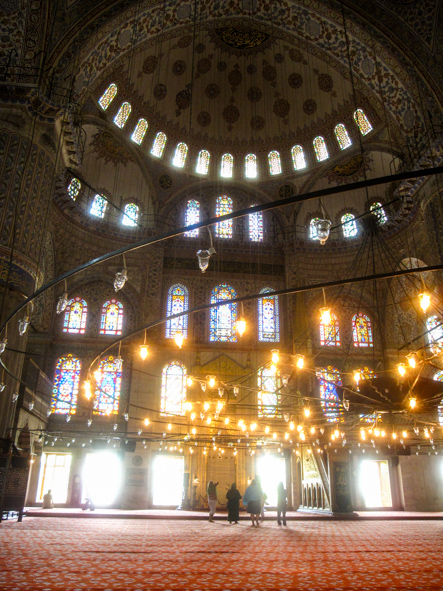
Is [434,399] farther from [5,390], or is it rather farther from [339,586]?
[5,390]

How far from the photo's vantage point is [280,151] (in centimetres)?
1911

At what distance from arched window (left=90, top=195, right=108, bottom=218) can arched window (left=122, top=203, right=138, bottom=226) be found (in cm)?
76

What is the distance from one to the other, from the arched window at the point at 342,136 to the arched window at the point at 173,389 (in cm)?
993

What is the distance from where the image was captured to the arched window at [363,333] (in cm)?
1769

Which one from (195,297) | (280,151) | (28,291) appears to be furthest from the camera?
(280,151)

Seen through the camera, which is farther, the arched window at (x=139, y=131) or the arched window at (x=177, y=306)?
the arched window at (x=139, y=131)

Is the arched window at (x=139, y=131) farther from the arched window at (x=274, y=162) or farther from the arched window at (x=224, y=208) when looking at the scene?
the arched window at (x=274, y=162)

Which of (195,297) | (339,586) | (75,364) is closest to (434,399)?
(339,586)

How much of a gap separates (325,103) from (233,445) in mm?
12464

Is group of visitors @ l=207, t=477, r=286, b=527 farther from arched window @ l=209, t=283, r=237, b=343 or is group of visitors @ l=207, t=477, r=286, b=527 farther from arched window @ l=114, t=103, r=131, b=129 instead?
arched window @ l=114, t=103, r=131, b=129

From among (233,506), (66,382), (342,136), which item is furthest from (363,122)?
(66,382)

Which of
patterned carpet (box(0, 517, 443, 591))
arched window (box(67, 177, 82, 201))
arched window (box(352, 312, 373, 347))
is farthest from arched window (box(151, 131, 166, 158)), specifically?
patterned carpet (box(0, 517, 443, 591))

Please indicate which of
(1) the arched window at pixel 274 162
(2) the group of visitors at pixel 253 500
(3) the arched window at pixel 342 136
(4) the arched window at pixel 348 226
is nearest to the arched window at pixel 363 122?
(3) the arched window at pixel 342 136

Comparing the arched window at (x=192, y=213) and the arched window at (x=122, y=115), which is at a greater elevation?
the arched window at (x=122, y=115)
